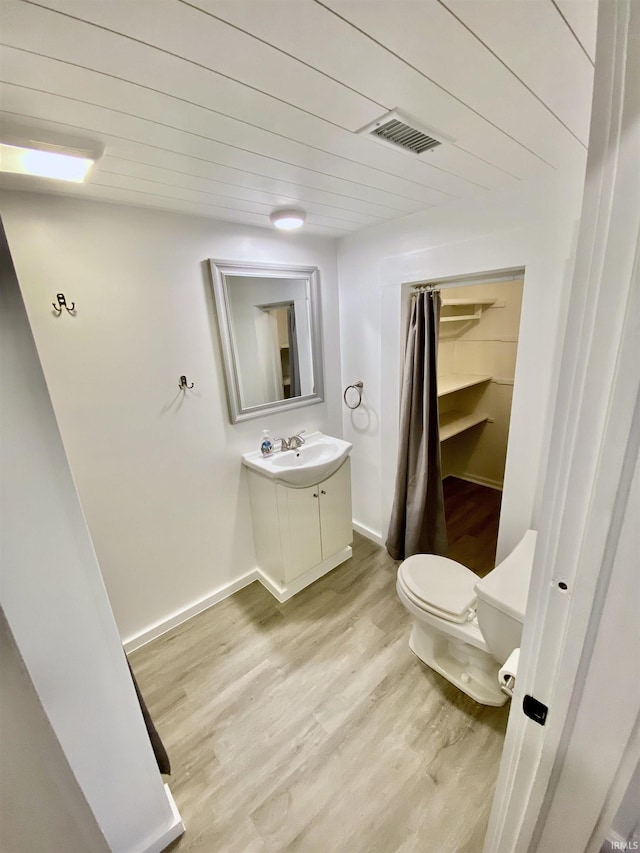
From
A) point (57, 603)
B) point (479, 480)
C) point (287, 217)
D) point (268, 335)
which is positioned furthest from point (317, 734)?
point (479, 480)

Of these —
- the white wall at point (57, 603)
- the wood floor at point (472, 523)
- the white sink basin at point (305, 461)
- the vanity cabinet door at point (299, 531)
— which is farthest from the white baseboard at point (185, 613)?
the wood floor at point (472, 523)

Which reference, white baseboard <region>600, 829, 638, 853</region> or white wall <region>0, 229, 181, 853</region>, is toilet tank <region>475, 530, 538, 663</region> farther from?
white wall <region>0, 229, 181, 853</region>

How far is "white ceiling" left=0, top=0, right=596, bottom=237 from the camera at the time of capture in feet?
1.92

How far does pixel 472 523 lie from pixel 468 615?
138 centimetres

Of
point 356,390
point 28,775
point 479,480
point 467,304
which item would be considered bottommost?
point 479,480

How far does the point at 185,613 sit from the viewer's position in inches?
77.4

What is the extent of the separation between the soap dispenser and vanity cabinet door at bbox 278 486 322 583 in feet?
0.96

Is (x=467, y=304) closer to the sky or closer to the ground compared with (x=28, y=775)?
closer to the sky

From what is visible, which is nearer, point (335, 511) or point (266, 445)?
point (266, 445)

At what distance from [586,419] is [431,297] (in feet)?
5.11

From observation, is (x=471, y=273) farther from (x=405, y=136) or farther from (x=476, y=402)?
(x=476, y=402)

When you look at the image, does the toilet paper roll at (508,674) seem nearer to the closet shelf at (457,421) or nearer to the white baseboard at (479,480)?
the closet shelf at (457,421)

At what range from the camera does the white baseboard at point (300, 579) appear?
2.06 m

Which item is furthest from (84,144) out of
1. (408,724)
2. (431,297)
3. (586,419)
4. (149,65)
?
(408,724)
